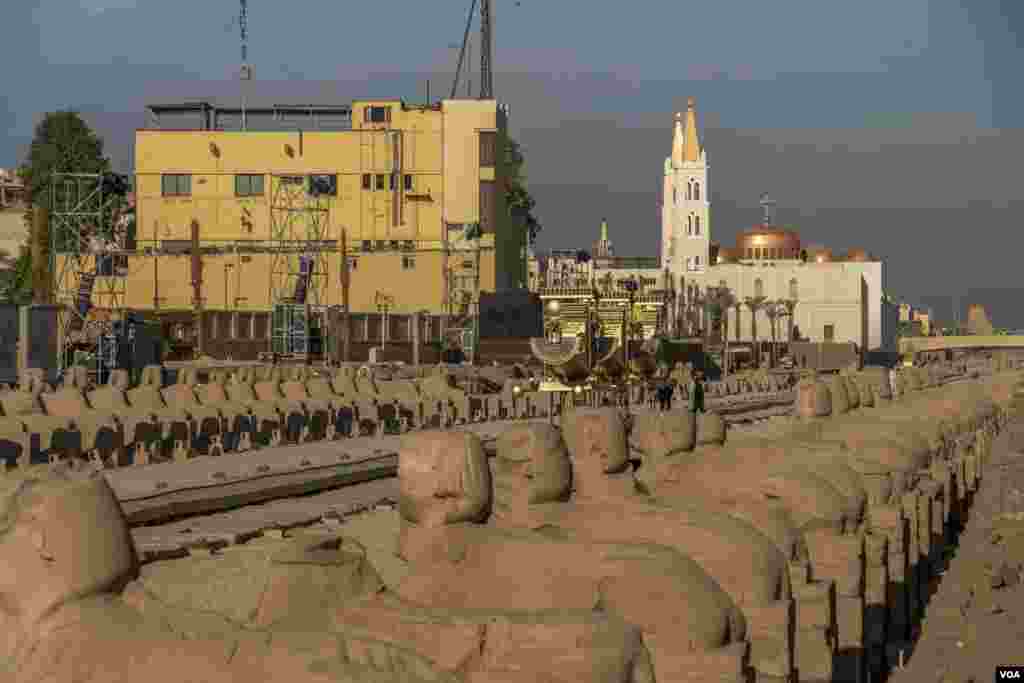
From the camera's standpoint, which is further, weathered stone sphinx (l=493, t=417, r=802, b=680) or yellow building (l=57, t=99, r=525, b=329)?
yellow building (l=57, t=99, r=525, b=329)

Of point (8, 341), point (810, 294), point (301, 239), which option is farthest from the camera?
point (810, 294)

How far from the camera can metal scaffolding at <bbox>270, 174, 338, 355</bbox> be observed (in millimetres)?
85312

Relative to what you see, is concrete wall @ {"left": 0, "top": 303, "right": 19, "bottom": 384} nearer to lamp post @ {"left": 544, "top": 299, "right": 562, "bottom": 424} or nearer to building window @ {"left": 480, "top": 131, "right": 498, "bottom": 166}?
lamp post @ {"left": 544, "top": 299, "right": 562, "bottom": 424}

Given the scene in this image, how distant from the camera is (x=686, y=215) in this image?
194 m

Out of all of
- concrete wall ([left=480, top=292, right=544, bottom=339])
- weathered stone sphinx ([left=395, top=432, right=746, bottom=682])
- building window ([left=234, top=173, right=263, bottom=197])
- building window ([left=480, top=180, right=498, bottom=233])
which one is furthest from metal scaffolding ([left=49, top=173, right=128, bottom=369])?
weathered stone sphinx ([left=395, top=432, right=746, bottom=682])

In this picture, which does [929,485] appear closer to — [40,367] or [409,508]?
[409,508]

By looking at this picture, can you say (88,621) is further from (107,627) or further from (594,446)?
(594,446)

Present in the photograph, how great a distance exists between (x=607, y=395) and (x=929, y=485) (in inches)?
680

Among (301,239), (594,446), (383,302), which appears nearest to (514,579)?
(594,446)

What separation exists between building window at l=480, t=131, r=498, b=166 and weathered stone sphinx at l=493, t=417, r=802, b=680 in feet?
290

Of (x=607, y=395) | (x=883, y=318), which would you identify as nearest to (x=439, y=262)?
(x=607, y=395)

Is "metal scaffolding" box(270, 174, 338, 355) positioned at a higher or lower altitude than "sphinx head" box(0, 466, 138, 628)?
higher

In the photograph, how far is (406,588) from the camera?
6.99 meters

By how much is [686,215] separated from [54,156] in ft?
336
